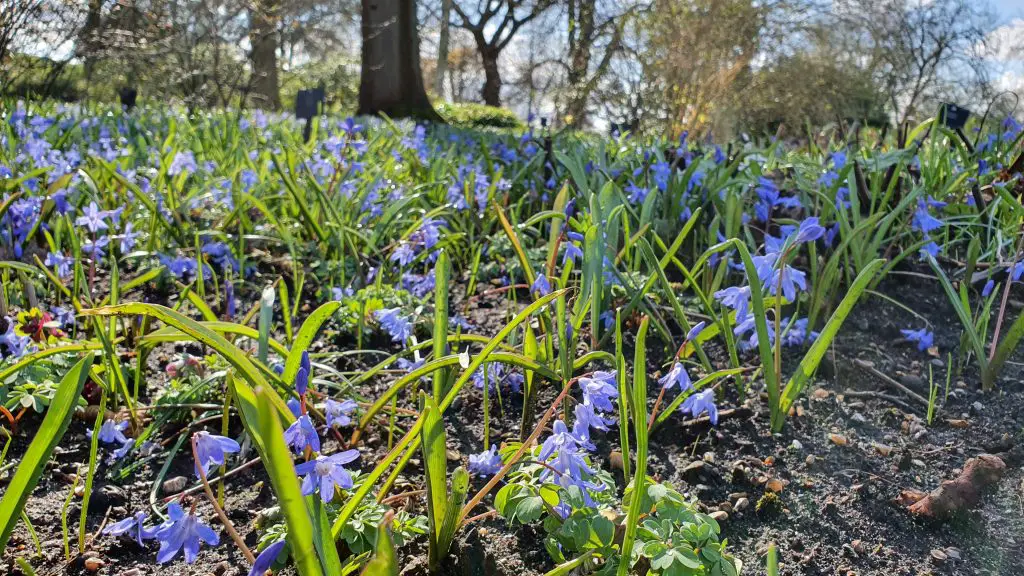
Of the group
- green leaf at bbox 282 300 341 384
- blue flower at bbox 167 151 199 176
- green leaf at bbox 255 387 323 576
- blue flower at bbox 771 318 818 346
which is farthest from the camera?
blue flower at bbox 167 151 199 176

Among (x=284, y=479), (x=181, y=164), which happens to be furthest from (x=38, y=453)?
(x=181, y=164)

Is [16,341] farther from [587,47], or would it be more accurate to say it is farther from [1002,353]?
[587,47]

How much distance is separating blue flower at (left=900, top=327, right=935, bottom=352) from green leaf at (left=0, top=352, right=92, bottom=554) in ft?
6.24

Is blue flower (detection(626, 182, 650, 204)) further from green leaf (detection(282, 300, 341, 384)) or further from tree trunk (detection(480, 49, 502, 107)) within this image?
tree trunk (detection(480, 49, 502, 107))

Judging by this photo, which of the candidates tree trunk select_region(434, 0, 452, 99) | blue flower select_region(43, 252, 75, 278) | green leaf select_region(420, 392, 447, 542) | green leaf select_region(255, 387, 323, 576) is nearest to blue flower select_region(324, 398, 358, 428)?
green leaf select_region(420, 392, 447, 542)

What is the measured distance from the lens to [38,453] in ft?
3.09

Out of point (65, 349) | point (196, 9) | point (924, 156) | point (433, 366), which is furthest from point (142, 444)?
point (196, 9)

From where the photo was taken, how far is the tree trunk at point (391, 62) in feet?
44.2

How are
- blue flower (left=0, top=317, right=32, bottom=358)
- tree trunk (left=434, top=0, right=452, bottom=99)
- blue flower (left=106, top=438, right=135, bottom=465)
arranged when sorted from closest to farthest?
blue flower (left=106, top=438, right=135, bottom=465)
blue flower (left=0, top=317, right=32, bottom=358)
tree trunk (left=434, top=0, right=452, bottom=99)

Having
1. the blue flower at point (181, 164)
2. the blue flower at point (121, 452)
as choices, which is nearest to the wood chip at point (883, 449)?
the blue flower at point (121, 452)

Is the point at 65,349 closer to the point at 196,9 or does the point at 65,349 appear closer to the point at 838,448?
the point at 838,448

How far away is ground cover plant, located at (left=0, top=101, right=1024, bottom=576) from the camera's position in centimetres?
109

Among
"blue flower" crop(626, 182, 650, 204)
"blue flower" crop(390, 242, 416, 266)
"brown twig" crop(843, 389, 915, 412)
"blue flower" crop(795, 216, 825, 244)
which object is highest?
"blue flower" crop(795, 216, 825, 244)

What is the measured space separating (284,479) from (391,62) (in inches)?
543
